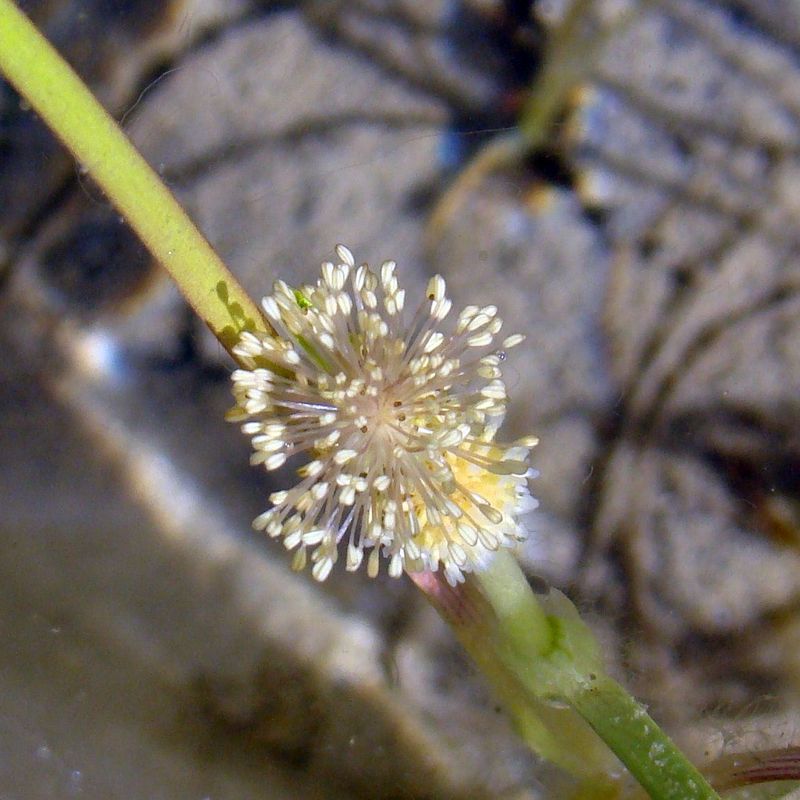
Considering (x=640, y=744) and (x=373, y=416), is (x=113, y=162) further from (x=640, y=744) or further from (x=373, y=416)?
(x=640, y=744)

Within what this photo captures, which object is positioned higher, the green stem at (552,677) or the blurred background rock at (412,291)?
the blurred background rock at (412,291)

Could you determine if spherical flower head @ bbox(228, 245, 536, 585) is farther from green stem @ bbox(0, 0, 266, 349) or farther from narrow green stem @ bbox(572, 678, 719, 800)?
narrow green stem @ bbox(572, 678, 719, 800)

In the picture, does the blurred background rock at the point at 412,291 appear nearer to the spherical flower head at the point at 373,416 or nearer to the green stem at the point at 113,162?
the spherical flower head at the point at 373,416

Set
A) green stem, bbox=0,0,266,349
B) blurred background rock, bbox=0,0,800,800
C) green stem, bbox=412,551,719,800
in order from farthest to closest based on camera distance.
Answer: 1. blurred background rock, bbox=0,0,800,800
2. green stem, bbox=412,551,719,800
3. green stem, bbox=0,0,266,349

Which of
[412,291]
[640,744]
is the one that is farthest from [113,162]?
[640,744]

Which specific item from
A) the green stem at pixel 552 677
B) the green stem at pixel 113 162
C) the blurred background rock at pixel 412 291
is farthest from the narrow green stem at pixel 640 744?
the green stem at pixel 113 162

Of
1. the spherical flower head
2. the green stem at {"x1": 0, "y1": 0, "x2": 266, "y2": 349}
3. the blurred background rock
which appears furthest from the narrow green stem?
the green stem at {"x1": 0, "y1": 0, "x2": 266, "y2": 349}
